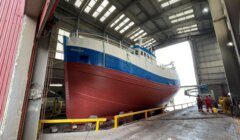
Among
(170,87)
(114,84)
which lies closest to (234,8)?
(114,84)

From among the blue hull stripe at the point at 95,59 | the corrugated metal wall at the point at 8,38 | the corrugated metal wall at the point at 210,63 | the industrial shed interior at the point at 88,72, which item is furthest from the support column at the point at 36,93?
the corrugated metal wall at the point at 210,63

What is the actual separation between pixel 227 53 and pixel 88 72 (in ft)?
17.5

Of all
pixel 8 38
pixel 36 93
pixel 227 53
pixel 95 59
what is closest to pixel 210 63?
pixel 227 53

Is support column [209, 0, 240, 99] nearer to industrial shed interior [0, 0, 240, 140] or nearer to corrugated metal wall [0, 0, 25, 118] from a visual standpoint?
industrial shed interior [0, 0, 240, 140]

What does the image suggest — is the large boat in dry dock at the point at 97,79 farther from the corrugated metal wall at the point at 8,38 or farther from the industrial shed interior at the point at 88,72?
the corrugated metal wall at the point at 8,38

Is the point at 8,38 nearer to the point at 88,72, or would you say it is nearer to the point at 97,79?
the point at 88,72

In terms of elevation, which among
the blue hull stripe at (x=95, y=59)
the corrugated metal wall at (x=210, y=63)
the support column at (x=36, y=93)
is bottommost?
the support column at (x=36, y=93)

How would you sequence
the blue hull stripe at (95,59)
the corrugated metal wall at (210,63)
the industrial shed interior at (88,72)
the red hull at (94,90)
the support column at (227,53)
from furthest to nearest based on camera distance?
1. the corrugated metal wall at (210,63)
2. the blue hull stripe at (95,59)
3. the red hull at (94,90)
4. the support column at (227,53)
5. the industrial shed interior at (88,72)

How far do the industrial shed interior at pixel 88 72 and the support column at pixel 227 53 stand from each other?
0.09 ft

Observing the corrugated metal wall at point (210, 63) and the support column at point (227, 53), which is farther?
the corrugated metal wall at point (210, 63)

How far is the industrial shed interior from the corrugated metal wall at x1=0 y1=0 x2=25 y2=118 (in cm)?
3

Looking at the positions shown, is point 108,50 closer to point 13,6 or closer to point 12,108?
point 13,6

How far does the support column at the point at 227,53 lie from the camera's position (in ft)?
13.3

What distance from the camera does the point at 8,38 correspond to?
11.3 feet
